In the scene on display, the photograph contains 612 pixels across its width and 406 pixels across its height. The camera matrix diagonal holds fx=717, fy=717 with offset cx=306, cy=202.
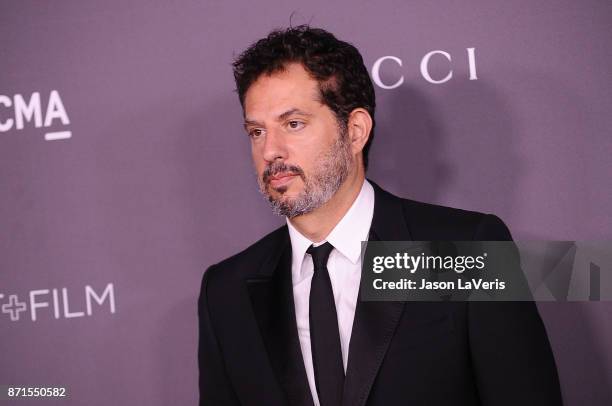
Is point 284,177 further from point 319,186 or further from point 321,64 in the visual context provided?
point 321,64

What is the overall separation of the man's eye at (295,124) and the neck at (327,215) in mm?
216

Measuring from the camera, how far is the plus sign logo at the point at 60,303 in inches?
108

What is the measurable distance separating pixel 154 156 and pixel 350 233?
1.00 meters

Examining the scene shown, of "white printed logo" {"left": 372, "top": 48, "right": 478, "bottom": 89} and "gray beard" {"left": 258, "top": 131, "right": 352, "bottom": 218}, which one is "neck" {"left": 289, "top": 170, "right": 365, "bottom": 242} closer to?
"gray beard" {"left": 258, "top": 131, "right": 352, "bottom": 218}

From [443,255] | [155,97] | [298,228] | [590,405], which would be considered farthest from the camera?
[155,97]

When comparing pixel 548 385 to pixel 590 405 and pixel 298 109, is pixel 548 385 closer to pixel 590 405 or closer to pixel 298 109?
pixel 590 405

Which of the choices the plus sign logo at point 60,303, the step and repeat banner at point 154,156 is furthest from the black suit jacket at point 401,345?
the plus sign logo at point 60,303

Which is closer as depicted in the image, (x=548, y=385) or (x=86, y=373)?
(x=548, y=385)

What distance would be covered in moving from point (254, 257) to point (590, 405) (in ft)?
4.14

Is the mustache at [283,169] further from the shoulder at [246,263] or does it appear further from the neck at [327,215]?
the shoulder at [246,263]

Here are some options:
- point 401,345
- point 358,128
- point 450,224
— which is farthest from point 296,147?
point 401,345

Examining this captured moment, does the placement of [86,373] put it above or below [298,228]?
below

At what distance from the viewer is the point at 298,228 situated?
7.10ft

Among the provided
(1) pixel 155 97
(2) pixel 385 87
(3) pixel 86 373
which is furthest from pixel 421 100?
(3) pixel 86 373
